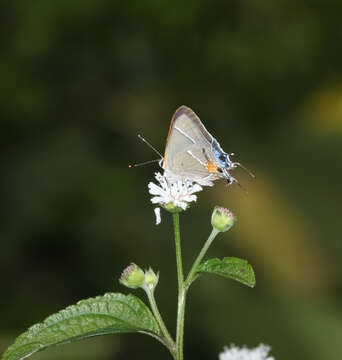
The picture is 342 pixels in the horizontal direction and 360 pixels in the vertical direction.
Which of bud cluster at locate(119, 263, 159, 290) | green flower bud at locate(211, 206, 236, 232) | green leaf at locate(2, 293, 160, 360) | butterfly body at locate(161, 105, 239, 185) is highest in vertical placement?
butterfly body at locate(161, 105, 239, 185)

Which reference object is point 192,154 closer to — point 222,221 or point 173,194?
point 173,194

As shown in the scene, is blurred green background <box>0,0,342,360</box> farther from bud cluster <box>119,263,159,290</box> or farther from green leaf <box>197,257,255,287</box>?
green leaf <box>197,257,255,287</box>

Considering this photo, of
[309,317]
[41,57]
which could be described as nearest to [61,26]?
[41,57]

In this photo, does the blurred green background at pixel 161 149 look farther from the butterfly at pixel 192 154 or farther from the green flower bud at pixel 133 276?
the green flower bud at pixel 133 276

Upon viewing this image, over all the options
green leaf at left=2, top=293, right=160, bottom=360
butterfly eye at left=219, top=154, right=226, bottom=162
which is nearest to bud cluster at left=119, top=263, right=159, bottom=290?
green leaf at left=2, top=293, right=160, bottom=360

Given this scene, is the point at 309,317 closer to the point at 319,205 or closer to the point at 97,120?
the point at 319,205

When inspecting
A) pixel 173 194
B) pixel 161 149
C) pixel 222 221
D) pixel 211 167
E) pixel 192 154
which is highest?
pixel 161 149

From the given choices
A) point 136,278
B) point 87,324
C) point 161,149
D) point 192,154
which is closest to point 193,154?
point 192,154
